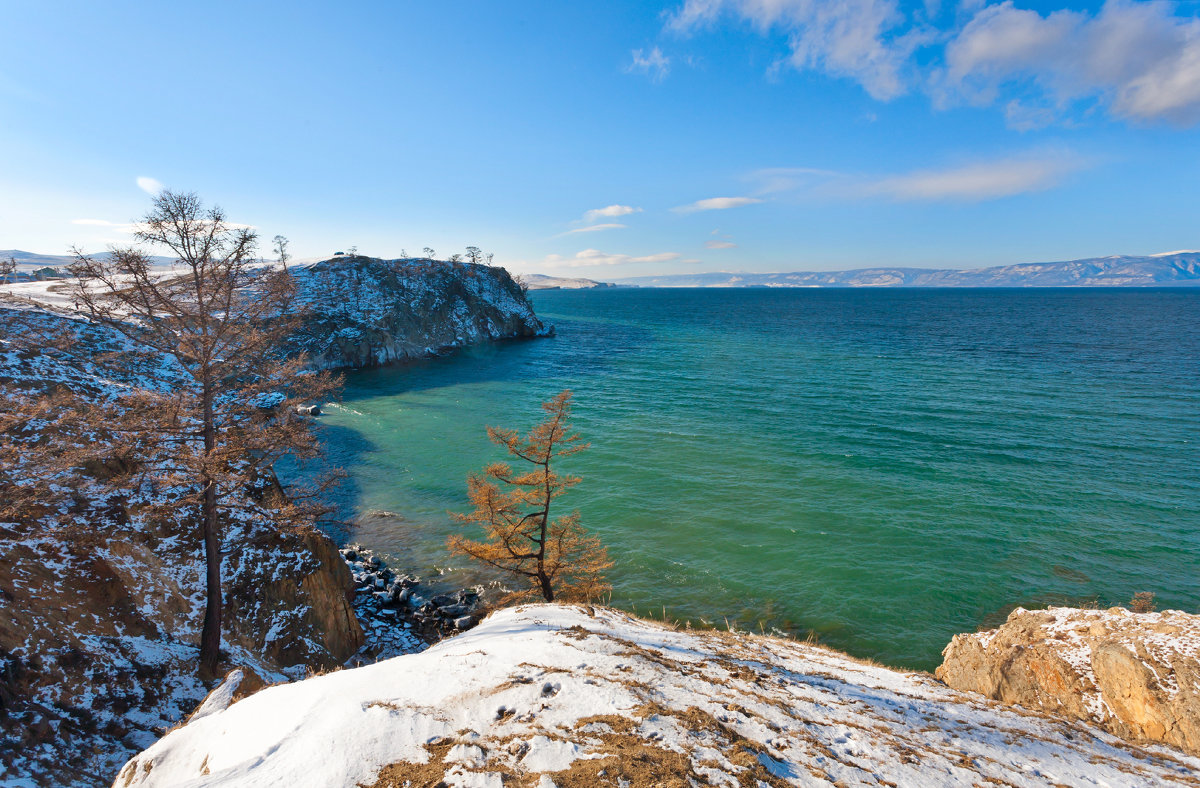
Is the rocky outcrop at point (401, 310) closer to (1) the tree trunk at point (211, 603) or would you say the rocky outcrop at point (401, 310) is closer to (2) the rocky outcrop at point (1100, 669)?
(1) the tree trunk at point (211, 603)

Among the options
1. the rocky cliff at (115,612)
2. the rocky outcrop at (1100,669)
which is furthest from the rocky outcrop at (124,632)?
the rocky outcrop at (1100,669)

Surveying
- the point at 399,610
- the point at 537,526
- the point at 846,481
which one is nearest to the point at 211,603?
the point at 399,610

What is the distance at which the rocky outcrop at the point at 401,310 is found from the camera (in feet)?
227

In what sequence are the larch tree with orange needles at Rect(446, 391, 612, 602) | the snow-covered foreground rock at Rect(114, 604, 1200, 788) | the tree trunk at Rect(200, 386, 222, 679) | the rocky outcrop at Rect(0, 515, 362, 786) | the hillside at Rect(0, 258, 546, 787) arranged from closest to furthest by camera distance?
the snow-covered foreground rock at Rect(114, 604, 1200, 788) < the rocky outcrop at Rect(0, 515, 362, 786) < the hillside at Rect(0, 258, 546, 787) < the tree trunk at Rect(200, 386, 222, 679) < the larch tree with orange needles at Rect(446, 391, 612, 602)

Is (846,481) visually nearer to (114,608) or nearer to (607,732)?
(607,732)

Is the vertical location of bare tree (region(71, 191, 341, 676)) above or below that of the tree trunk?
above

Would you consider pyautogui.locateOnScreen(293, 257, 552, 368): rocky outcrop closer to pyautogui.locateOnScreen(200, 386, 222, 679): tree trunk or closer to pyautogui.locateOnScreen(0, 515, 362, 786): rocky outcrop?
pyautogui.locateOnScreen(0, 515, 362, 786): rocky outcrop

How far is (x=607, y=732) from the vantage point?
705 centimetres

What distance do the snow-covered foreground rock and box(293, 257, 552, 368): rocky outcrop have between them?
64750 millimetres

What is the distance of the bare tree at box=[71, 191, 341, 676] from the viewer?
9984 millimetres

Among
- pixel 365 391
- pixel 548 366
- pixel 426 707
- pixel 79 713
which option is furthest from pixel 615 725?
pixel 548 366

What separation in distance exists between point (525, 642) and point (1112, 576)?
26.3 meters

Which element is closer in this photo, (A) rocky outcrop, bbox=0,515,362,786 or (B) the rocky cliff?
(A) rocky outcrop, bbox=0,515,362,786

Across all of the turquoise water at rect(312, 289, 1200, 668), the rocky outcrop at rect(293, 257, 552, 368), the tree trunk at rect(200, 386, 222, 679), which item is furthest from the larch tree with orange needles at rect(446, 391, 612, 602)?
the rocky outcrop at rect(293, 257, 552, 368)
